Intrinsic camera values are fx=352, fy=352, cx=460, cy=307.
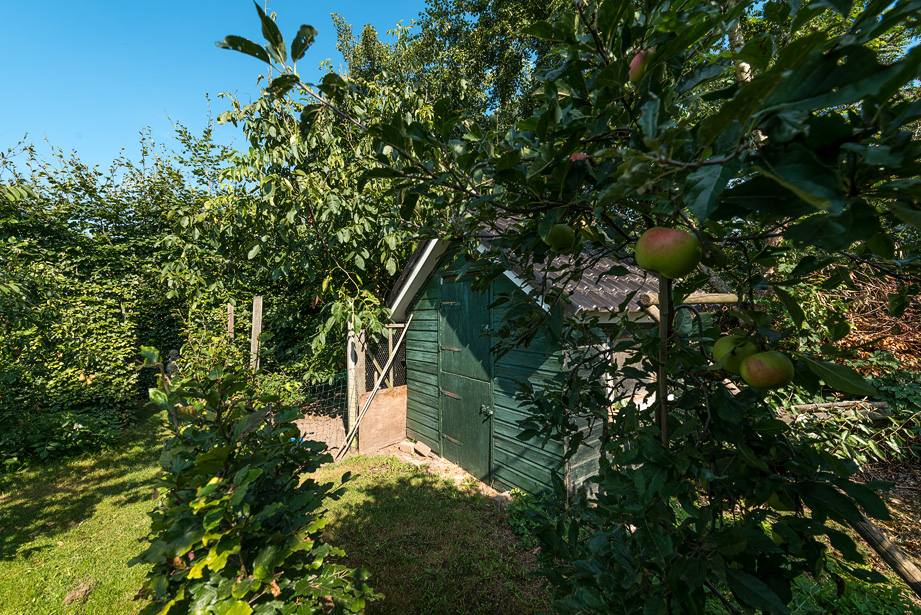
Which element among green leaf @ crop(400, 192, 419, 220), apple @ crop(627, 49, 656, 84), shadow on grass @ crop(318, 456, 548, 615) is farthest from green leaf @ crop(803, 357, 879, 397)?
shadow on grass @ crop(318, 456, 548, 615)

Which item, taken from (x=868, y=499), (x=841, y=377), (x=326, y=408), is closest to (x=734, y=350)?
(x=841, y=377)

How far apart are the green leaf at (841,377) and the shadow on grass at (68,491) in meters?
4.65

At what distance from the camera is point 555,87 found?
1.08 metres

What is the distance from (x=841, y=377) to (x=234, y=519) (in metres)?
1.92

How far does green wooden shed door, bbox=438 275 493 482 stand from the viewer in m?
4.93

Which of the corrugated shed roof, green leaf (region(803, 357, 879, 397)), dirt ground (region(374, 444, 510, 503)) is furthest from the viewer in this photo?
dirt ground (region(374, 444, 510, 503))

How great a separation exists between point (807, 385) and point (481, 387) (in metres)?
4.25

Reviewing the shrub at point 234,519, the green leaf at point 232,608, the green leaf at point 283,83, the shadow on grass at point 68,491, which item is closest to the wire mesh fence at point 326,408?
the shadow on grass at point 68,491

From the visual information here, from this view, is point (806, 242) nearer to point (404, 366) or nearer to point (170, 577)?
point (170, 577)

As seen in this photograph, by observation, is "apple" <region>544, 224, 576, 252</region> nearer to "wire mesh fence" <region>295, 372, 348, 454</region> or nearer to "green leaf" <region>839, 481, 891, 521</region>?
"green leaf" <region>839, 481, 891, 521</region>

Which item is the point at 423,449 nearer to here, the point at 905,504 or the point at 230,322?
the point at 230,322

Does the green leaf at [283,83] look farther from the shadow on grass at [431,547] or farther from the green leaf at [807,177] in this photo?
the shadow on grass at [431,547]

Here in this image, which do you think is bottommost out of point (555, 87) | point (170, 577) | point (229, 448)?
point (170, 577)

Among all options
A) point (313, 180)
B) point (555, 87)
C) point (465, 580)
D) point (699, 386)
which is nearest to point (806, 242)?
point (699, 386)
